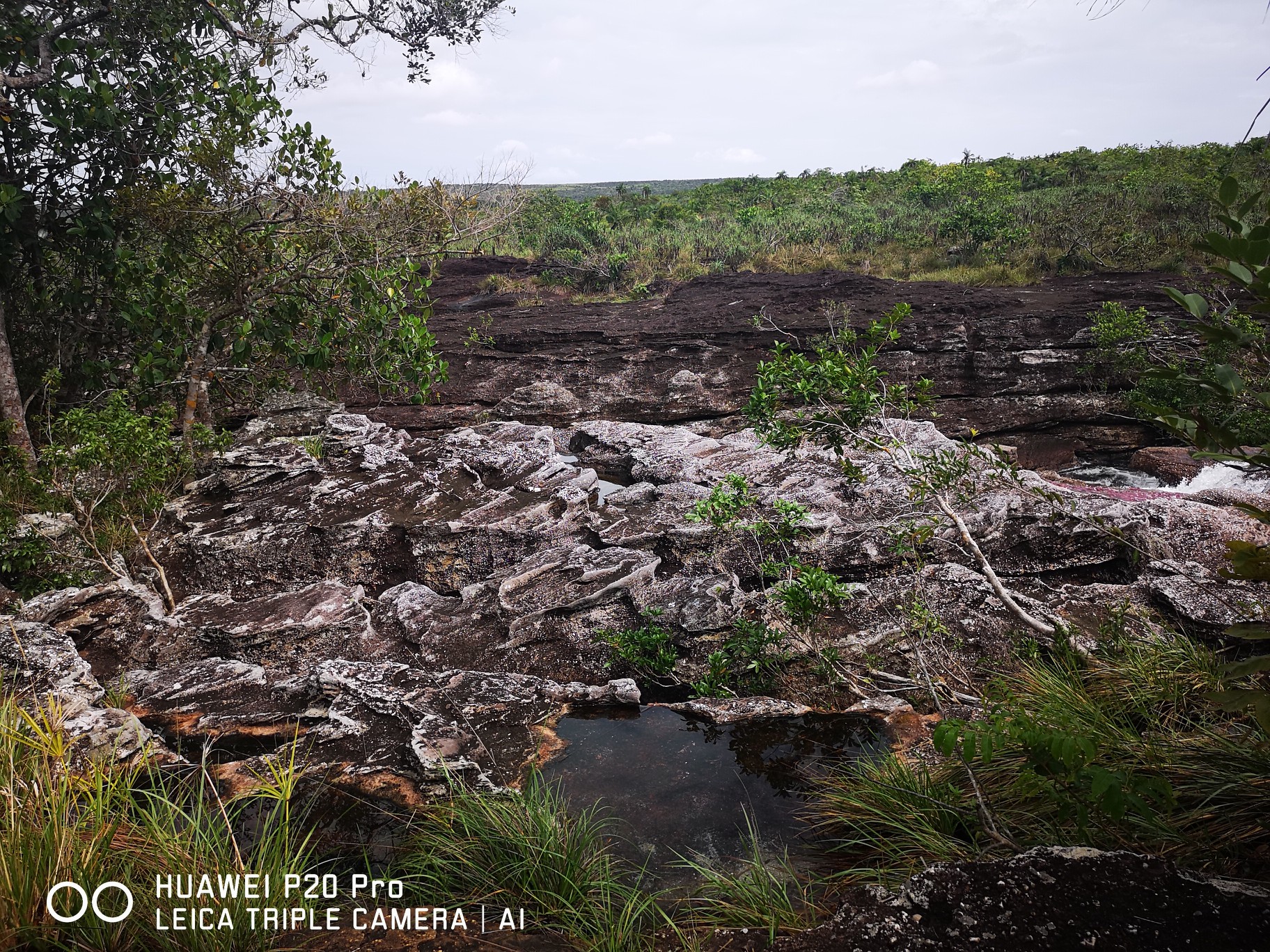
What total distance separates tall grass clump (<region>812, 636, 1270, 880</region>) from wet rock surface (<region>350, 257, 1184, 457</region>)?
6.95 m

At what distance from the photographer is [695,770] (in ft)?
12.7

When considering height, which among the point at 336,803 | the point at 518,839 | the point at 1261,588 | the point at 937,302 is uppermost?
the point at 937,302

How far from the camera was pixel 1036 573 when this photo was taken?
5.70 metres

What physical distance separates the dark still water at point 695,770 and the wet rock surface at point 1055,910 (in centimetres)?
122

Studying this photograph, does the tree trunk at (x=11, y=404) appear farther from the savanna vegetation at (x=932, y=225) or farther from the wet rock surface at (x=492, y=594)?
the savanna vegetation at (x=932, y=225)

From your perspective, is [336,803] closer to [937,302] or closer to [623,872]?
[623,872]

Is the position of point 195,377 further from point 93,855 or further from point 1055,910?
point 1055,910

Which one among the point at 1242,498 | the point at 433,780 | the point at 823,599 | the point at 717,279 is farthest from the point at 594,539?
the point at 717,279

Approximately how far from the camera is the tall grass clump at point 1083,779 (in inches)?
89.4

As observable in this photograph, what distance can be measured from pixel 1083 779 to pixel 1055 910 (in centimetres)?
51

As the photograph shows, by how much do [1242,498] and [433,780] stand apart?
7.30 meters

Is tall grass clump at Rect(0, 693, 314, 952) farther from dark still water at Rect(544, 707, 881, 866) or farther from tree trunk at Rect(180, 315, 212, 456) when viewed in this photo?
tree trunk at Rect(180, 315, 212, 456)

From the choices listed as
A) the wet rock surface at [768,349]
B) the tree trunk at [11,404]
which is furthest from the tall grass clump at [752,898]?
the wet rock surface at [768,349]

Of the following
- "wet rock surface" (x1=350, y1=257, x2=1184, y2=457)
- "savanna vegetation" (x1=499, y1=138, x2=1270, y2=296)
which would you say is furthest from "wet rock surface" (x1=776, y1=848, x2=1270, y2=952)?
"savanna vegetation" (x1=499, y1=138, x2=1270, y2=296)
